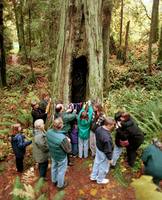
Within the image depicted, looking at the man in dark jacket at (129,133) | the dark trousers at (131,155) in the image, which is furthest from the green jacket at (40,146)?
the dark trousers at (131,155)

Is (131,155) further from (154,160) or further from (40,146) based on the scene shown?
(40,146)

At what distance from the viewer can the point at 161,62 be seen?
17547 mm

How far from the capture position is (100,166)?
22.6ft

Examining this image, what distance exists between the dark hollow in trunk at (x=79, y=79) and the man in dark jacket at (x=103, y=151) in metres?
2.52

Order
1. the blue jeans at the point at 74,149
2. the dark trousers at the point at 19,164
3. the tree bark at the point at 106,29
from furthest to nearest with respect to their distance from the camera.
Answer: the tree bark at the point at 106,29
the blue jeans at the point at 74,149
the dark trousers at the point at 19,164

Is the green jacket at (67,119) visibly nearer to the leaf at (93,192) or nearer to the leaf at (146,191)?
the leaf at (93,192)

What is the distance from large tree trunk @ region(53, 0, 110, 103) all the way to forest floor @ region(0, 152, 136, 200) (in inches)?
84.2

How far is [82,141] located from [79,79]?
7.06 feet

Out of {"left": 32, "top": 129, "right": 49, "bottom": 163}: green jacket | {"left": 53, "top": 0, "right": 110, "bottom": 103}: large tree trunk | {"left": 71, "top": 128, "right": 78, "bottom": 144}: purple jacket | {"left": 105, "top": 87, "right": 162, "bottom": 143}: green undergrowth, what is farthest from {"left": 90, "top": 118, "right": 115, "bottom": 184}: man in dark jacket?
{"left": 53, "top": 0, "right": 110, "bottom": 103}: large tree trunk

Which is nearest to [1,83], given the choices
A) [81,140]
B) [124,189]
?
[81,140]

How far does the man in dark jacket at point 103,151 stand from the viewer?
6.36 metres

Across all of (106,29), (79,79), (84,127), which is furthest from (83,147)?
(106,29)

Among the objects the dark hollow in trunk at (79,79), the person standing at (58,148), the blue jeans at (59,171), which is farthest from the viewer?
the dark hollow in trunk at (79,79)

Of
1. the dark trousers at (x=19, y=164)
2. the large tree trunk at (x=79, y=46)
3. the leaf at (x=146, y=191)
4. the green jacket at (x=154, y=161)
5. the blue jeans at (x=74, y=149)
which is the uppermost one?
the large tree trunk at (x=79, y=46)
